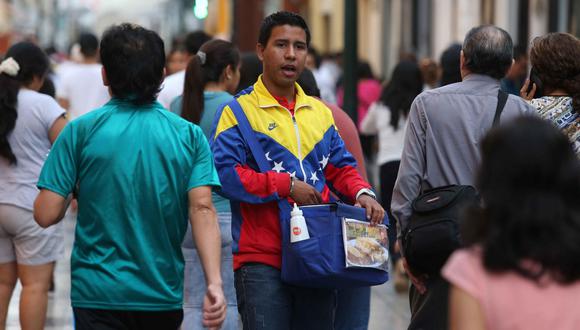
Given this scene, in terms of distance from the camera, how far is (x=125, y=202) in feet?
16.8

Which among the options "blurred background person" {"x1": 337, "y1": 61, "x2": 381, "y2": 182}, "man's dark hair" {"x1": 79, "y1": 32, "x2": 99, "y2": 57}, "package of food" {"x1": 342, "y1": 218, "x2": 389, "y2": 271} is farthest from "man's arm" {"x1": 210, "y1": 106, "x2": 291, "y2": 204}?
"blurred background person" {"x1": 337, "y1": 61, "x2": 381, "y2": 182}

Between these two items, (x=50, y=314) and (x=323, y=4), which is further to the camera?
(x=323, y=4)

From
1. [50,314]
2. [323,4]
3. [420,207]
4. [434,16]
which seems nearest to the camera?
[420,207]

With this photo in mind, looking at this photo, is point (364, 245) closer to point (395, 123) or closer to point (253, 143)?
point (253, 143)

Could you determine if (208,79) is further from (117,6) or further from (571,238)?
(117,6)

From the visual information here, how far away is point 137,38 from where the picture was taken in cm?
523

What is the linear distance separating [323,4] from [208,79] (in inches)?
1336

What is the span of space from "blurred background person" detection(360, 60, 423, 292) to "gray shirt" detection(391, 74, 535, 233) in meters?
5.53

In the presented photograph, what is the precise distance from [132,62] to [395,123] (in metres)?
6.79

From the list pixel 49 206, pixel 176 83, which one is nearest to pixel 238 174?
pixel 49 206

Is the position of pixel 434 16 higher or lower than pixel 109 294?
lower

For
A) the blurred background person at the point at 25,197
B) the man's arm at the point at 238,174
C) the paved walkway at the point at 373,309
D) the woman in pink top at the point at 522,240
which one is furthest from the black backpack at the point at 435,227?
the paved walkway at the point at 373,309

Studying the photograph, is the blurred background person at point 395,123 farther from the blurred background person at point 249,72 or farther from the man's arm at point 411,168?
the man's arm at point 411,168

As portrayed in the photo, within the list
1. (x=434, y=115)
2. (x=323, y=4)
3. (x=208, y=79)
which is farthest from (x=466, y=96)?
(x=323, y=4)
